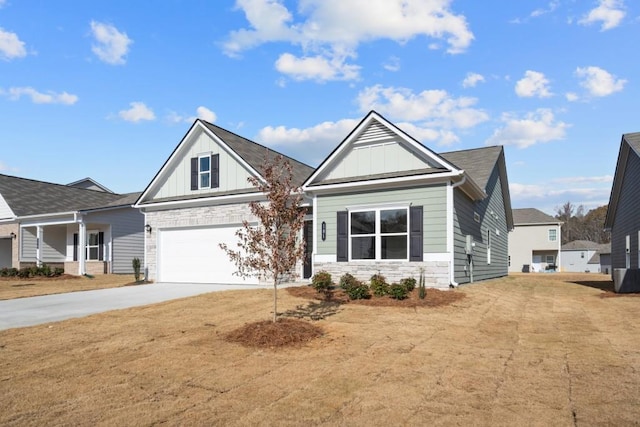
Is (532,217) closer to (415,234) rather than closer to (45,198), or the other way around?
(415,234)

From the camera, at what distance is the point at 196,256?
18.0m

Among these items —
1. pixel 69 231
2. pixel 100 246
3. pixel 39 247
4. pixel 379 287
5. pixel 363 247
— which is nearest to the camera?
pixel 379 287

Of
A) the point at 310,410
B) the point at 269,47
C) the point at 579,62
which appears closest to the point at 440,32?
the point at 579,62

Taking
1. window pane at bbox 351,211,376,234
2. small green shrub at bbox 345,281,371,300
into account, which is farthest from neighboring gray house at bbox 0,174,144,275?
small green shrub at bbox 345,281,371,300

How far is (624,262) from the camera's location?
20.1 m

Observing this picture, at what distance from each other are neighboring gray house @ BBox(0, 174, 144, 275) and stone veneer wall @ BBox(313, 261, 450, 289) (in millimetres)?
15075

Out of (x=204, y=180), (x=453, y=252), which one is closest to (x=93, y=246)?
(x=204, y=180)

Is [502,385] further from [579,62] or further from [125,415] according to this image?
[579,62]

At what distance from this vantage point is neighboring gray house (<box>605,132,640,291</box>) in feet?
50.2

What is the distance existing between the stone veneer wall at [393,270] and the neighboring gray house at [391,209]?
0.03 meters

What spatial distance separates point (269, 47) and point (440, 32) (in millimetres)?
6294

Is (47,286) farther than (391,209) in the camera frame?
Yes

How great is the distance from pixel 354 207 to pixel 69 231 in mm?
20986

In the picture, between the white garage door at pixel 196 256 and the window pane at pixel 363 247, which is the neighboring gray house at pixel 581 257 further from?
the white garage door at pixel 196 256
